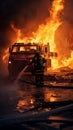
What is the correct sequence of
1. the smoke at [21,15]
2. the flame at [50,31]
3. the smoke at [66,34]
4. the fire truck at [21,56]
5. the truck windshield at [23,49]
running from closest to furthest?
the fire truck at [21,56], the truck windshield at [23,49], the flame at [50,31], the smoke at [21,15], the smoke at [66,34]

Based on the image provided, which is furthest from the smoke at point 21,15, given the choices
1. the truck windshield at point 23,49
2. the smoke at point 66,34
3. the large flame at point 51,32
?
the truck windshield at point 23,49

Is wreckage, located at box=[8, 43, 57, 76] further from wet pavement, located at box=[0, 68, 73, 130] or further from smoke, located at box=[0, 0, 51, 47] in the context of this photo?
smoke, located at box=[0, 0, 51, 47]

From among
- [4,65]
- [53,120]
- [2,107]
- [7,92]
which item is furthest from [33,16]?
[53,120]

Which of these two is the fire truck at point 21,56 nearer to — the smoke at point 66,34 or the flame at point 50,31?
the flame at point 50,31

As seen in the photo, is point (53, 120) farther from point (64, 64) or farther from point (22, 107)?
point (64, 64)

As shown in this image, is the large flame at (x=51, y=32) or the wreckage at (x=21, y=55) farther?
the large flame at (x=51, y=32)

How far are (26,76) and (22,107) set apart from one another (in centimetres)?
864

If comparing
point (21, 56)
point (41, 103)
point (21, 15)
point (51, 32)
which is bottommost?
point (41, 103)

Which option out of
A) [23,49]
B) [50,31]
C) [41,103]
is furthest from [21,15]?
[41,103]

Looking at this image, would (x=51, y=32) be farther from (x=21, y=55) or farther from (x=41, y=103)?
(x=41, y=103)

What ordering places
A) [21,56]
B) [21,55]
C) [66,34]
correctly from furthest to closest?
[66,34] → [21,55] → [21,56]

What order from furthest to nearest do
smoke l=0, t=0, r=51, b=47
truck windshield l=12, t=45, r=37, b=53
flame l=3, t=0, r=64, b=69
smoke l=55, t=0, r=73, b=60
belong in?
smoke l=55, t=0, r=73, b=60
smoke l=0, t=0, r=51, b=47
flame l=3, t=0, r=64, b=69
truck windshield l=12, t=45, r=37, b=53

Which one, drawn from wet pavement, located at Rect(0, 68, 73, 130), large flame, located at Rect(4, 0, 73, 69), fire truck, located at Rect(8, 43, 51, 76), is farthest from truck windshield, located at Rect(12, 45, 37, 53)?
large flame, located at Rect(4, 0, 73, 69)

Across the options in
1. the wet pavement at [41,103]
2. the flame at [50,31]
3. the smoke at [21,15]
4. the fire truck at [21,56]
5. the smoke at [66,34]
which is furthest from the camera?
the smoke at [66,34]
